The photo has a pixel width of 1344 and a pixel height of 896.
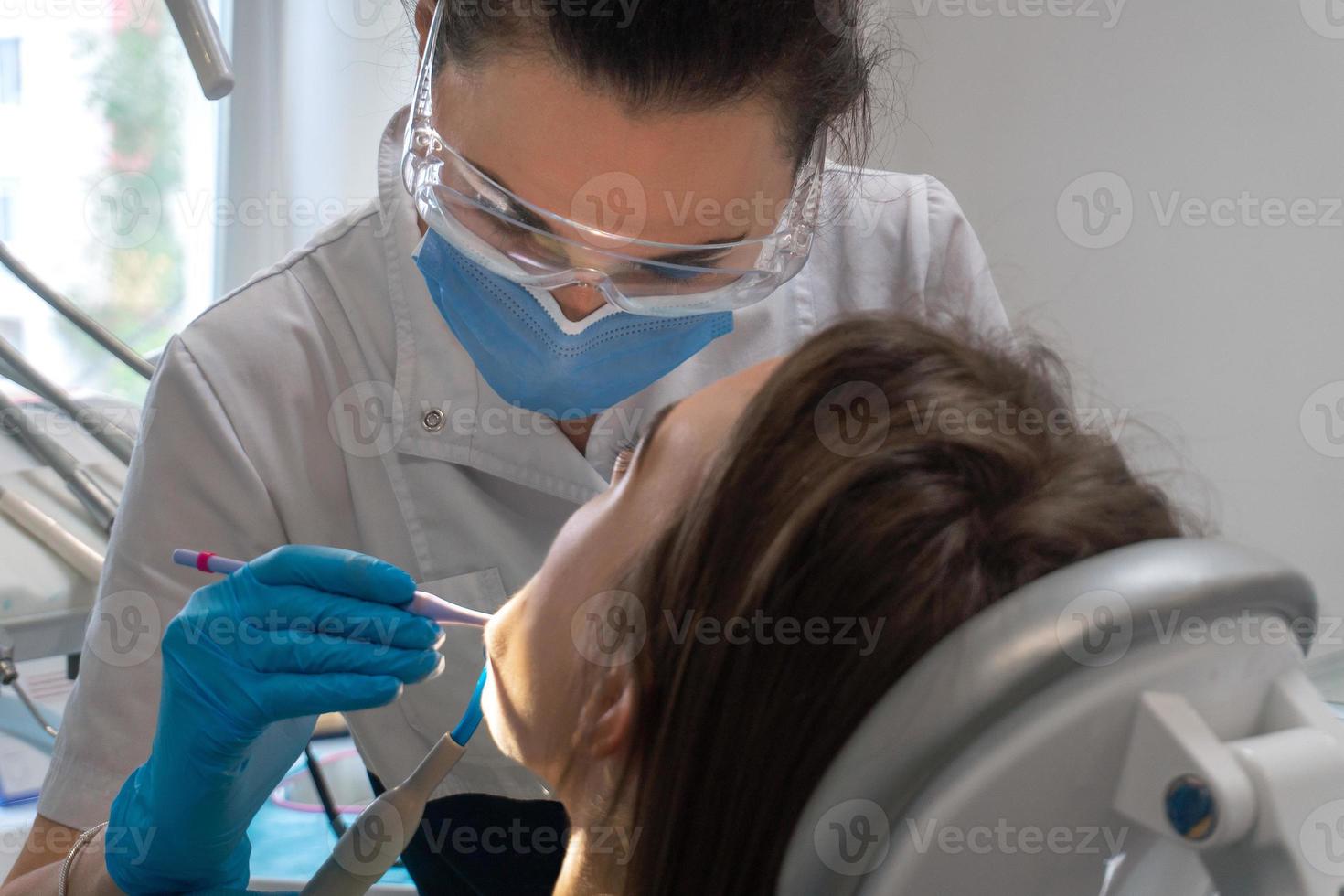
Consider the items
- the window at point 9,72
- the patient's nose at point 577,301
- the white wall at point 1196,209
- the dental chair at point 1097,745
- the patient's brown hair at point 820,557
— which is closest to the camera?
the dental chair at point 1097,745

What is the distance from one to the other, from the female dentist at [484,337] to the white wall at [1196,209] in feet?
3.43

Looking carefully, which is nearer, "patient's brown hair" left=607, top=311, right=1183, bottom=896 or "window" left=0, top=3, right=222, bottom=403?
"patient's brown hair" left=607, top=311, right=1183, bottom=896

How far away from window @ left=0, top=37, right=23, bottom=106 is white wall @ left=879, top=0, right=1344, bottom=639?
1853 mm

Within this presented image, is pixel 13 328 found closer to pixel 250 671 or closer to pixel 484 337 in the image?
pixel 484 337

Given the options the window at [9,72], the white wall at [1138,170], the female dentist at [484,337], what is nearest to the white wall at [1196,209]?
the white wall at [1138,170]

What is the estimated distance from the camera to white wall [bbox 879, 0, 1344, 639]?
83.4 inches

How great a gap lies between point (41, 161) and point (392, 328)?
1.56 metres

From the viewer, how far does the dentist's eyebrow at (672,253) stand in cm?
103

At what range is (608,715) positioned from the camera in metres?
0.86

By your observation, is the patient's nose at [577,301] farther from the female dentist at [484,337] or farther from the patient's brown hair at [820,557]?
the patient's brown hair at [820,557]

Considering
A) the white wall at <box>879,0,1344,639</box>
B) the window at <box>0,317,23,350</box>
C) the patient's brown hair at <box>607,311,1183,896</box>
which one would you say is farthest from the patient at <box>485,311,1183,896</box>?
the window at <box>0,317,23,350</box>

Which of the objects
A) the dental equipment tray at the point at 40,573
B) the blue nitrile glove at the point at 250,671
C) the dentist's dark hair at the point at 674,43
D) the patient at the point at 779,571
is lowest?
the dental equipment tray at the point at 40,573

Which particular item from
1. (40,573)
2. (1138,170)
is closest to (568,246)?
(40,573)

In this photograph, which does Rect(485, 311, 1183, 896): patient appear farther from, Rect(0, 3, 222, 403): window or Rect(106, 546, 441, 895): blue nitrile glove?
Rect(0, 3, 222, 403): window
